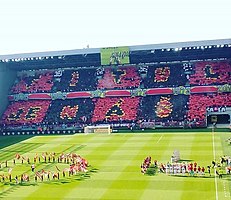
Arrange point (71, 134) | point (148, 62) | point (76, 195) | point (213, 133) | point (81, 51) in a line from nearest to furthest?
1. point (76, 195)
2. point (213, 133)
3. point (71, 134)
4. point (81, 51)
5. point (148, 62)

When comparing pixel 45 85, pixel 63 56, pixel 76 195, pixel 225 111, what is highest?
pixel 63 56

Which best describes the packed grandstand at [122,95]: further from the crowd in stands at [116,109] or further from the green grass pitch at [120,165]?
the green grass pitch at [120,165]

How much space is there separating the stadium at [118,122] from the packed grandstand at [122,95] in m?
0.17

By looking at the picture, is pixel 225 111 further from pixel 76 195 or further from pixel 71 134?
pixel 76 195

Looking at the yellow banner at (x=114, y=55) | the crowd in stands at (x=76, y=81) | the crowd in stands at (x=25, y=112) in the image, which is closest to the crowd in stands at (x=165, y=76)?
the yellow banner at (x=114, y=55)

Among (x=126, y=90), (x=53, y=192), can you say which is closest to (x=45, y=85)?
(x=126, y=90)

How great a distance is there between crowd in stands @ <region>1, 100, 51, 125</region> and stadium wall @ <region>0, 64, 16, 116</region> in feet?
3.69

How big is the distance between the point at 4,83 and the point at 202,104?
3522cm

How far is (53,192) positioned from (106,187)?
3985 millimetres

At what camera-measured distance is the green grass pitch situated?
2823 centimetres

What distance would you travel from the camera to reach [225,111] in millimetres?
59375

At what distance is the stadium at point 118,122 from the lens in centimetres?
3102

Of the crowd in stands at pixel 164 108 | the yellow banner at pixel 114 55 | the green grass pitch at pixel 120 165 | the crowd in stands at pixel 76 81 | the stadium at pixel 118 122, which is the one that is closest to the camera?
the green grass pitch at pixel 120 165

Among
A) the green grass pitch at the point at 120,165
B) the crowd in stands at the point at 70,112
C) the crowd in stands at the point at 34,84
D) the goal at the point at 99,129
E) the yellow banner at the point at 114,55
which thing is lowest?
the green grass pitch at the point at 120,165
